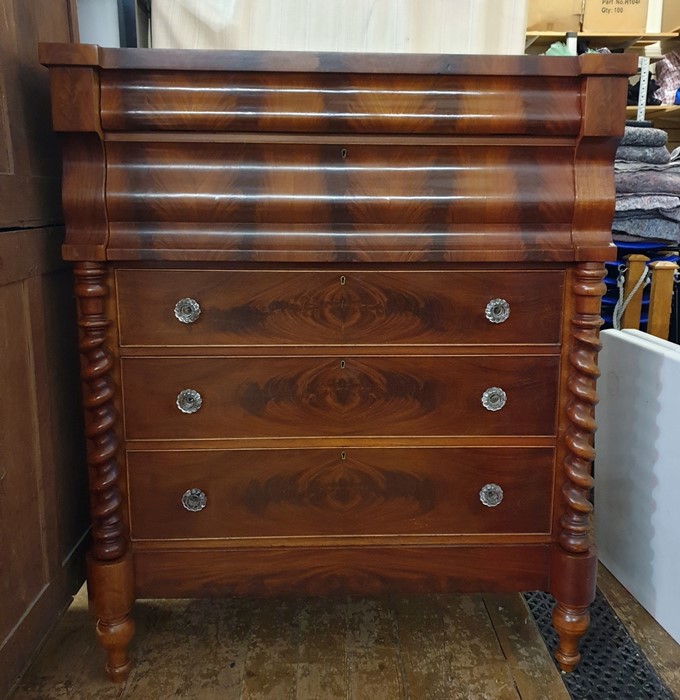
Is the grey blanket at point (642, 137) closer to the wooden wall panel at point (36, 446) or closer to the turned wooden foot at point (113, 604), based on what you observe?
the wooden wall panel at point (36, 446)

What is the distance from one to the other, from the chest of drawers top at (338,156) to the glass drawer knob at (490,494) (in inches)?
17.1

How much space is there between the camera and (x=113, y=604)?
4.18 ft

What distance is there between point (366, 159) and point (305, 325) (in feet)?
1.02

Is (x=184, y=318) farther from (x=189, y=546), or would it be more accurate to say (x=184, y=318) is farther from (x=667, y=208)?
(x=667, y=208)

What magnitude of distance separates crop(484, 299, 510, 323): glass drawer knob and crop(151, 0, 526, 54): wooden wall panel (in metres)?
0.57

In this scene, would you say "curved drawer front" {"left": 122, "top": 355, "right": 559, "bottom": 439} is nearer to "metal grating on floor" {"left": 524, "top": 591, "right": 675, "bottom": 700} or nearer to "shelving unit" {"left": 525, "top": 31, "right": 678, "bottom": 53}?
"metal grating on floor" {"left": 524, "top": 591, "right": 675, "bottom": 700}

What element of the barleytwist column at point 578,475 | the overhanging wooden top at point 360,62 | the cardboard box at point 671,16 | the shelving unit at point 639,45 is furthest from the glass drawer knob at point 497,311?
the cardboard box at point 671,16

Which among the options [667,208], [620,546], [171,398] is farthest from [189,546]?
[667,208]

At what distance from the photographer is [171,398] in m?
1.25

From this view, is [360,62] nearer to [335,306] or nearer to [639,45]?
[335,306]

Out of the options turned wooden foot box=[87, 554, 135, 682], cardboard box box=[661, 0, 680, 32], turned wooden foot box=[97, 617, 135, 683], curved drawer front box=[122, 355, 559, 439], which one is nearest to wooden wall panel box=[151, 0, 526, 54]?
curved drawer front box=[122, 355, 559, 439]

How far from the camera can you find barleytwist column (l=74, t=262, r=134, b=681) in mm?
1189

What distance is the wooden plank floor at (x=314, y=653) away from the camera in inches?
51.3

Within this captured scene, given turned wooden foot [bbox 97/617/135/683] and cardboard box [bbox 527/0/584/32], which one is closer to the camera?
turned wooden foot [bbox 97/617/135/683]
